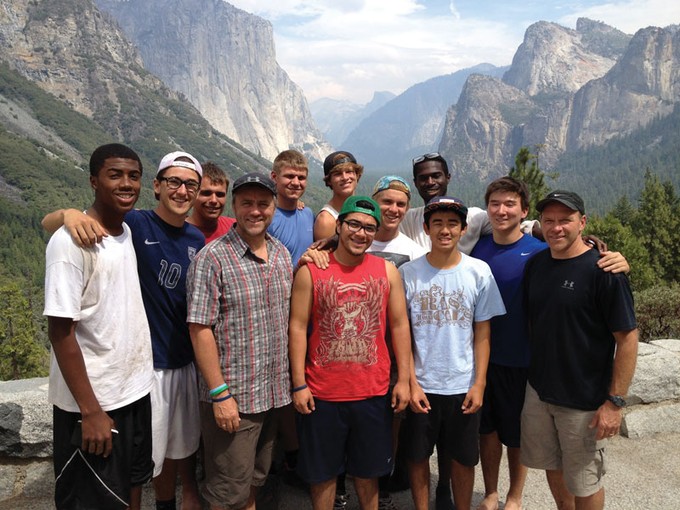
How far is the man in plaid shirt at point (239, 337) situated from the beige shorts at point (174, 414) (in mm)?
356

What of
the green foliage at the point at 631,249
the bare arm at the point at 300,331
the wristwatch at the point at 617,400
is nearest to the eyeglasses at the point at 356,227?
the bare arm at the point at 300,331

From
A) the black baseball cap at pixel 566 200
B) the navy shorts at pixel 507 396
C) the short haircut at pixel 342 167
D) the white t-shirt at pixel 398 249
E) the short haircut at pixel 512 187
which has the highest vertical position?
the short haircut at pixel 342 167

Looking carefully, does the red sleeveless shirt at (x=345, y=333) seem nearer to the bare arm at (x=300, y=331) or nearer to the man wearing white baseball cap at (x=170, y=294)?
the bare arm at (x=300, y=331)

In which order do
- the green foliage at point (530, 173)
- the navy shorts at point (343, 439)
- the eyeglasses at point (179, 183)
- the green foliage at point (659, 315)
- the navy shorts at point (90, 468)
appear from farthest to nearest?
the green foliage at point (530, 173)
the green foliage at point (659, 315)
the eyeglasses at point (179, 183)
the navy shorts at point (343, 439)
the navy shorts at point (90, 468)

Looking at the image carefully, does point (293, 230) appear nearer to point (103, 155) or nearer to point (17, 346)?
point (103, 155)

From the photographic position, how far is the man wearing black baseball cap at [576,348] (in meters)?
3.09

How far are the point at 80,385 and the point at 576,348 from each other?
3116 mm

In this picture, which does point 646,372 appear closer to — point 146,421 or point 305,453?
point 305,453

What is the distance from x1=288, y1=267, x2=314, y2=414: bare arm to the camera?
123 inches

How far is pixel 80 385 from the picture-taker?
8.64ft

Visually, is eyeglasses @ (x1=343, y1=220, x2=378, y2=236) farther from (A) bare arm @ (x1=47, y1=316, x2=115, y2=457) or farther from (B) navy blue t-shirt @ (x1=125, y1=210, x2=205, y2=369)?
(A) bare arm @ (x1=47, y1=316, x2=115, y2=457)

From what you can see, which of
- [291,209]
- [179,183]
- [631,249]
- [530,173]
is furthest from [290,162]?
[631,249]

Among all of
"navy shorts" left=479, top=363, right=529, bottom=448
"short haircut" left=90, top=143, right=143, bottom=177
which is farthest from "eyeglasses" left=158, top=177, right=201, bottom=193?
"navy shorts" left=479, top=363, right=529, bottom=448

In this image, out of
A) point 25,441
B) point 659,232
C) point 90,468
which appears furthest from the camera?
point 659,232
